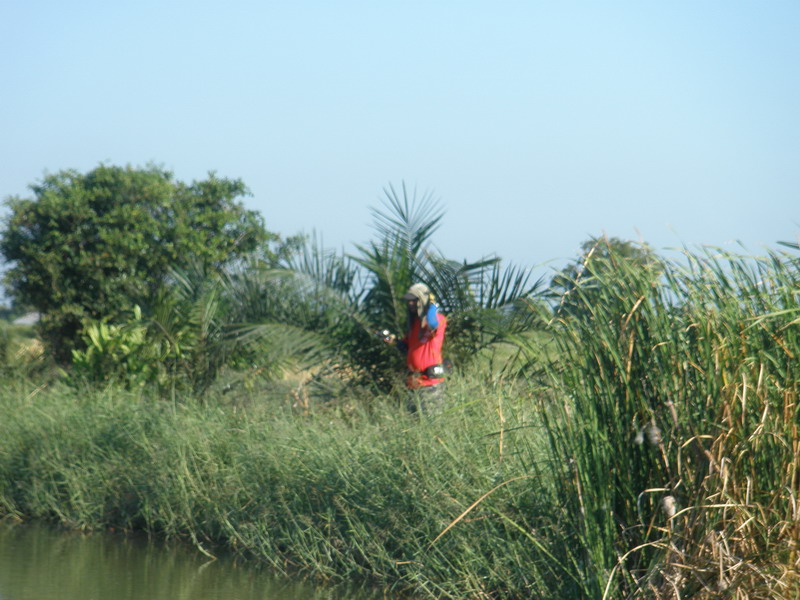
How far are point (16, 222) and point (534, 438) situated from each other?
10608 mm

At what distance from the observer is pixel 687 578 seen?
14.4ft

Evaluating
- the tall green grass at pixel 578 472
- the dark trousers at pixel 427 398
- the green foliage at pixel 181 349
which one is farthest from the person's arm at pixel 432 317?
the green foliage at pixel 181 349

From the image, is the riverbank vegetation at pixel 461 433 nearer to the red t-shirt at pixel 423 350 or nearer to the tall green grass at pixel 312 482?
the tall green grass at pixel 312 482

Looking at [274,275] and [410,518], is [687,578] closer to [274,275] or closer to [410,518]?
[410,518]

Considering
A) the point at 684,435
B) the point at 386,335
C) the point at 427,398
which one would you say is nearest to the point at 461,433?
the point at 427,398

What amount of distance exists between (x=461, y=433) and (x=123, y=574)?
Result: 263 centimetres

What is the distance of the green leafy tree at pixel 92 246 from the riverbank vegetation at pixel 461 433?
2337 millimetres

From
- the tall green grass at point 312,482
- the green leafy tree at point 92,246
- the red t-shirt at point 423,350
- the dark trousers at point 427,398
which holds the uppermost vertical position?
the green leafy tree at point 92,246

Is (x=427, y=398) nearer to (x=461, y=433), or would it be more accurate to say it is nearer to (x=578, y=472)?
(x=461, y=433)

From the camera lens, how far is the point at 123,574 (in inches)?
285

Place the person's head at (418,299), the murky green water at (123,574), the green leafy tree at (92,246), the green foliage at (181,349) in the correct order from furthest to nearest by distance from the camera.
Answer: the green leafy tree at (92,246), the green foliage at (181,349), the person's head at (418,299), the murky green water at (123,574)

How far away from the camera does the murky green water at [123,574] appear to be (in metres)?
6.70

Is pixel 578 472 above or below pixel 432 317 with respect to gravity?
below

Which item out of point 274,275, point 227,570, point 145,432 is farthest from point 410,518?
point 274,275
